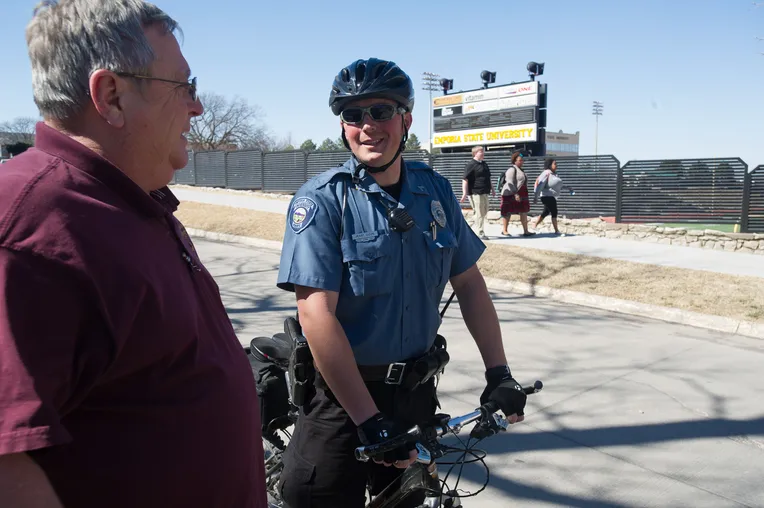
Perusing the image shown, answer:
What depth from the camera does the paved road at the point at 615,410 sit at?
3.59m

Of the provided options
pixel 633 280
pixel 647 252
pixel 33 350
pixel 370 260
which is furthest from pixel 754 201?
pixel 33 350

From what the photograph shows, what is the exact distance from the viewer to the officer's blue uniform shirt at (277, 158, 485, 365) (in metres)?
2.08

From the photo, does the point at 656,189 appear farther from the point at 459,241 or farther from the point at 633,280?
the point at 459,241

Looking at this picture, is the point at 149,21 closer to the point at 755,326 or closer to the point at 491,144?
the point at 755,326

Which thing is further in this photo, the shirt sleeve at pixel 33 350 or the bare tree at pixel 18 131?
the bare tree at pixel 18 131

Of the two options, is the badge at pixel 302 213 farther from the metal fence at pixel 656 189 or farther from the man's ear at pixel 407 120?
the metal fence at pixel 656 189

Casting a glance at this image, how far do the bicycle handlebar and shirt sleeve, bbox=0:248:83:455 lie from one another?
100 cm

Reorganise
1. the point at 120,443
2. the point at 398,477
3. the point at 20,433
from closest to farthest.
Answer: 1. the point at 20,433
2. the point at 120,443
3. the point at 398,477

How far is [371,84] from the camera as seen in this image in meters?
2.27

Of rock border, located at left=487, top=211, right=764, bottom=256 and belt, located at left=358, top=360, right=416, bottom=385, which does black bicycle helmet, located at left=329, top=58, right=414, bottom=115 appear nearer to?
belt, located at left=358, top=360, right=416, bottom=385

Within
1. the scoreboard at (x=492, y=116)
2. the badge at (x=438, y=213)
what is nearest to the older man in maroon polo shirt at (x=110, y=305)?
the badge at (x=438, y=213)

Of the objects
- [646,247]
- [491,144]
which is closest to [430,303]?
[646,247]

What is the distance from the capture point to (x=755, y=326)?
6723mm

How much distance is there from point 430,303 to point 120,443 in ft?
4.42
